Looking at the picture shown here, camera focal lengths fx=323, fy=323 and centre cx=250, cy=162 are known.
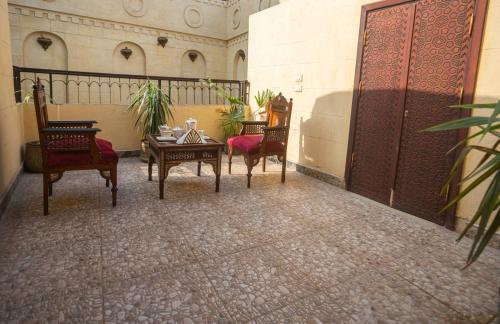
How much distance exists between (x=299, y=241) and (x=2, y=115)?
2879mm

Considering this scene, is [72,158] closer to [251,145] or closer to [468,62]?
[251,145]

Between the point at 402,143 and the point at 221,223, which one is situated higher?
the point at 402,143

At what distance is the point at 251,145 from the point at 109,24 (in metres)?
6.28

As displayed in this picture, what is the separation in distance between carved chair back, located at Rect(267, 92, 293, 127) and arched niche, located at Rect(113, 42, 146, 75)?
5449mm

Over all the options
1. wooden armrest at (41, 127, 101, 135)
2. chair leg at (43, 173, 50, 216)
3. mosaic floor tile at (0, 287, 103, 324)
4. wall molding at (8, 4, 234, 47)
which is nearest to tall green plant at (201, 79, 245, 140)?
wooden armrest at (41, 127, 101, 135)

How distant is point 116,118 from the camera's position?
500 centimetres

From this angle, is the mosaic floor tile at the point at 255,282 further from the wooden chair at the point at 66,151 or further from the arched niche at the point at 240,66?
the arched niche at the point at 240,66

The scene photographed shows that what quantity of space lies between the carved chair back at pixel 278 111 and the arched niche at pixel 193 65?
542 cm

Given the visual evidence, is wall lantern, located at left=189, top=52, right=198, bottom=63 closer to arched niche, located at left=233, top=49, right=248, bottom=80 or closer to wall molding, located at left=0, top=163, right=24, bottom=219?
arched niche, located at left=233, top=49, right=248, bottom=80

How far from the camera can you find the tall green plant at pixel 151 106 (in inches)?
184

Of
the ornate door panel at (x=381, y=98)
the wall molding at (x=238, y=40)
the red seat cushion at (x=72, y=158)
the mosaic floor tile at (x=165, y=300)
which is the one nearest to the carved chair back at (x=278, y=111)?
the ornate door panel at (x=381, y=98)

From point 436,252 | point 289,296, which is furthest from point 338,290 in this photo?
point 436,252

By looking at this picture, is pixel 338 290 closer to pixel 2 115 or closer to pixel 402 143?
pixel 402 143

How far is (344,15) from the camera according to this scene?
3689 millimetres
